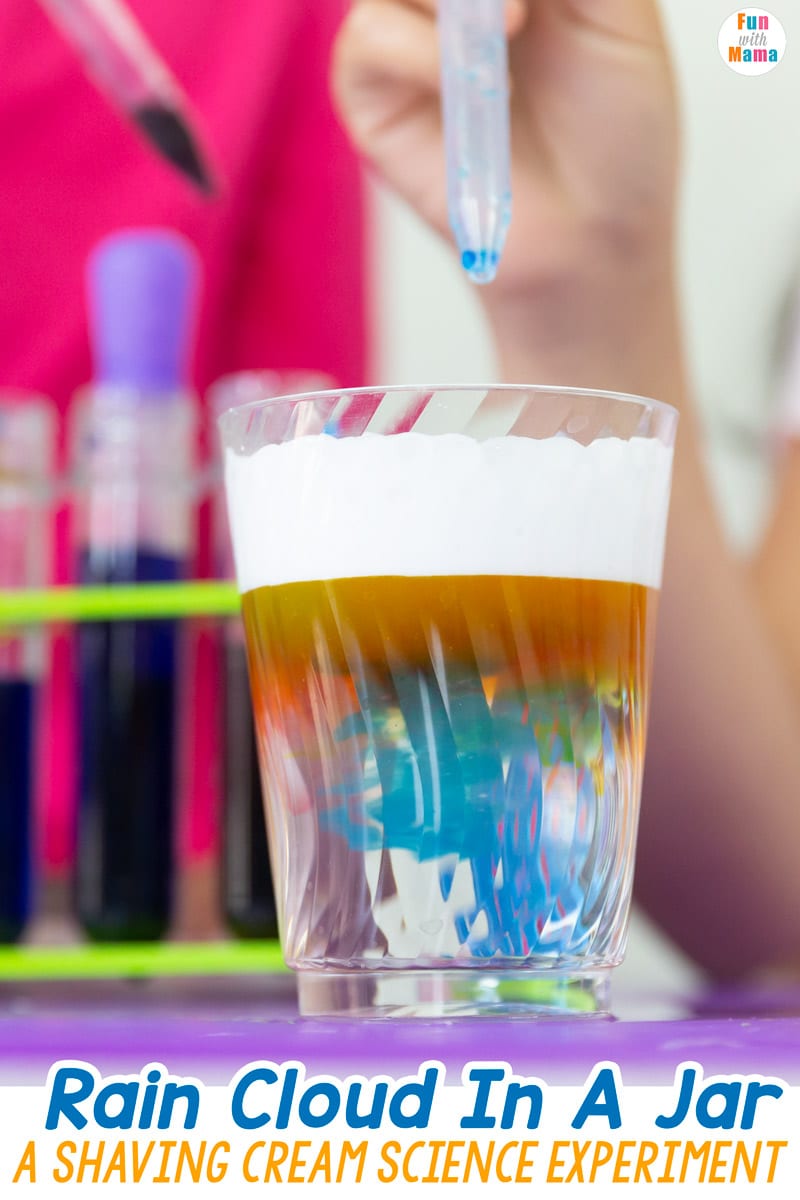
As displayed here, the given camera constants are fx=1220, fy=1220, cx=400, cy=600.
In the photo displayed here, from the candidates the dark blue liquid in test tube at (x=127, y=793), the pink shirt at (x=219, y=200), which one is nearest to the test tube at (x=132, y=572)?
the dark blue liquid in test tube at (x=127, y=793)

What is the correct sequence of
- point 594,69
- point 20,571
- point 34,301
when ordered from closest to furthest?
point 594,69 < point 20,571 < point 34,301

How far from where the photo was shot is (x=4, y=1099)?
0.17 metres

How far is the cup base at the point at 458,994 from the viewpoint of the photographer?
21cm

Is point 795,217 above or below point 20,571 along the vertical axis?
above

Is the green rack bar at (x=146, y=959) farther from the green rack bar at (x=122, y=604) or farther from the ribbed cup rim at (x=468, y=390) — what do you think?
the ribbed cup rim at (x=468, y=390)

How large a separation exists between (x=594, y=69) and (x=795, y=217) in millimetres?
478

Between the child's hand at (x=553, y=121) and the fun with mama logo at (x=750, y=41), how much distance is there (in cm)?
5

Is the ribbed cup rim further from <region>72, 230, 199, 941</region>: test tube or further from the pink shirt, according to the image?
the pink shirt

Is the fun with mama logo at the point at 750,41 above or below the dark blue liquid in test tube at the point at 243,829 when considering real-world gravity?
above

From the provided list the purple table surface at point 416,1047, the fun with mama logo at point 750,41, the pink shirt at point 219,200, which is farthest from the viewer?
the pink shirt at point 219,200

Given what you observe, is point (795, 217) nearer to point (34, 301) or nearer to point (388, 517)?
point (34, 301)

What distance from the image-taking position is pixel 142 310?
41 centimetres

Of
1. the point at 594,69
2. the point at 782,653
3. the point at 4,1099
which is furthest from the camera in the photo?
the point at 782,653

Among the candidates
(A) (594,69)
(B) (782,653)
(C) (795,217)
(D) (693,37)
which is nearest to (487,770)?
(A) (594,69)
